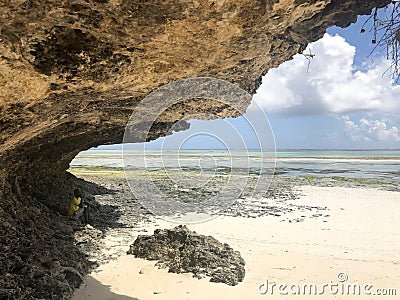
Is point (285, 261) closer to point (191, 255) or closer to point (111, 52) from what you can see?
point (191, 255)

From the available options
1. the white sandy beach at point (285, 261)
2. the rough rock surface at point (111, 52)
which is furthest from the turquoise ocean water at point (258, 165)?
the rough rock surface at point (111, 52)

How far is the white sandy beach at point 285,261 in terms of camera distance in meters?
5.83

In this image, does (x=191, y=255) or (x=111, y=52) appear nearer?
(x=111, y=52)

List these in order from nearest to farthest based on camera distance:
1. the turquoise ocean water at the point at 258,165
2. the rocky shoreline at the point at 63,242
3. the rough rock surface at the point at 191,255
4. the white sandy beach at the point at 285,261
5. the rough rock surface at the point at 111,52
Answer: the rough rock surface at the point at 111,52
the rocky shoreline at the point at 63,242
the white sandy beach at the point at 285,261
the rough rock surface at the point at 191,255
the turquoise ocean water at the point at 258,165

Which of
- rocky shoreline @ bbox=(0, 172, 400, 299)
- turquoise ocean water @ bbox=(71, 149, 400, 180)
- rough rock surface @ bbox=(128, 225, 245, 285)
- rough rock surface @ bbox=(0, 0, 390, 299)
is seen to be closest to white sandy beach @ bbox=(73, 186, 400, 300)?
rough rock surface @ bbox=(128, 225, 245, 285)

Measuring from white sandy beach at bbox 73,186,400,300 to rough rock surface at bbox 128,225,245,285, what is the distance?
0.20 meters

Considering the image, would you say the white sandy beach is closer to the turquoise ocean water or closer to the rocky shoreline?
the rocky shoreline

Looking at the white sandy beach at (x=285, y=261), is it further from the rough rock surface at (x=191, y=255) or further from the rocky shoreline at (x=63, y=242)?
the rocky shoreline at (x=63, y=242)

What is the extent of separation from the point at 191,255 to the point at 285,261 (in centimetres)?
243

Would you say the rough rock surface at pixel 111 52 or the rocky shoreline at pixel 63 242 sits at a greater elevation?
the rough rock surface at pixel 111 52

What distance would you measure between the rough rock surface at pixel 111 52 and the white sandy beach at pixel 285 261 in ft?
4.04

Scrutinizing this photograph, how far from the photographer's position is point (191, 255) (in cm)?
676

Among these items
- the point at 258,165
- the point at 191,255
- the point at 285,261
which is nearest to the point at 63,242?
the point at 191,255

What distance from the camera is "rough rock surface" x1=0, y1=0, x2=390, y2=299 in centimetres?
257
